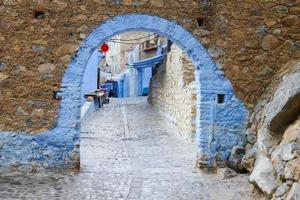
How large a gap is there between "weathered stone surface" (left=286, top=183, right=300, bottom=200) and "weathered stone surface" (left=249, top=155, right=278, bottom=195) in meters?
Result: 0.46

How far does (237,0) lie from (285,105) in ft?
7.61

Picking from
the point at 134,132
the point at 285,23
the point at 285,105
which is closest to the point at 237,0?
the point at 285,23

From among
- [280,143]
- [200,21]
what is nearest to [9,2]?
[200,21]

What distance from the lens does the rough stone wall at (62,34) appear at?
267 inches

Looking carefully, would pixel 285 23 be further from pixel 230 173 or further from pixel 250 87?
pixel 230 173

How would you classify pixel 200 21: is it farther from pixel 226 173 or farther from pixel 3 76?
pixel 3 76

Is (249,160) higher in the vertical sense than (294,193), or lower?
lower

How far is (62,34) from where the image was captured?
6824 millimetres

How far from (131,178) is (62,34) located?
2.39m

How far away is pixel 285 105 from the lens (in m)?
5.39

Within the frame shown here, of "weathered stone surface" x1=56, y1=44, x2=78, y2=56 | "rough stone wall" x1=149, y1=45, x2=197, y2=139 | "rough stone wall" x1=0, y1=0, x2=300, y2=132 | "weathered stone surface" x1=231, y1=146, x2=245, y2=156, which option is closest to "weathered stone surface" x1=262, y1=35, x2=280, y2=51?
"rough stone wall" x1=0, y1=0, x2=300, y2=132

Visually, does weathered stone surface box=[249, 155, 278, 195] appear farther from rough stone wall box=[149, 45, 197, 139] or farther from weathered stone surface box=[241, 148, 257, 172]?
rough stone wall box=[149, 45, 197, 139]

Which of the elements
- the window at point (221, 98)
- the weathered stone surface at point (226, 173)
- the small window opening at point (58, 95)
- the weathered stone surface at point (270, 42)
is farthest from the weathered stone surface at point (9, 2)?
the weathered stone surface at point (226, 173)

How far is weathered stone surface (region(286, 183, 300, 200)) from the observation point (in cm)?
418
